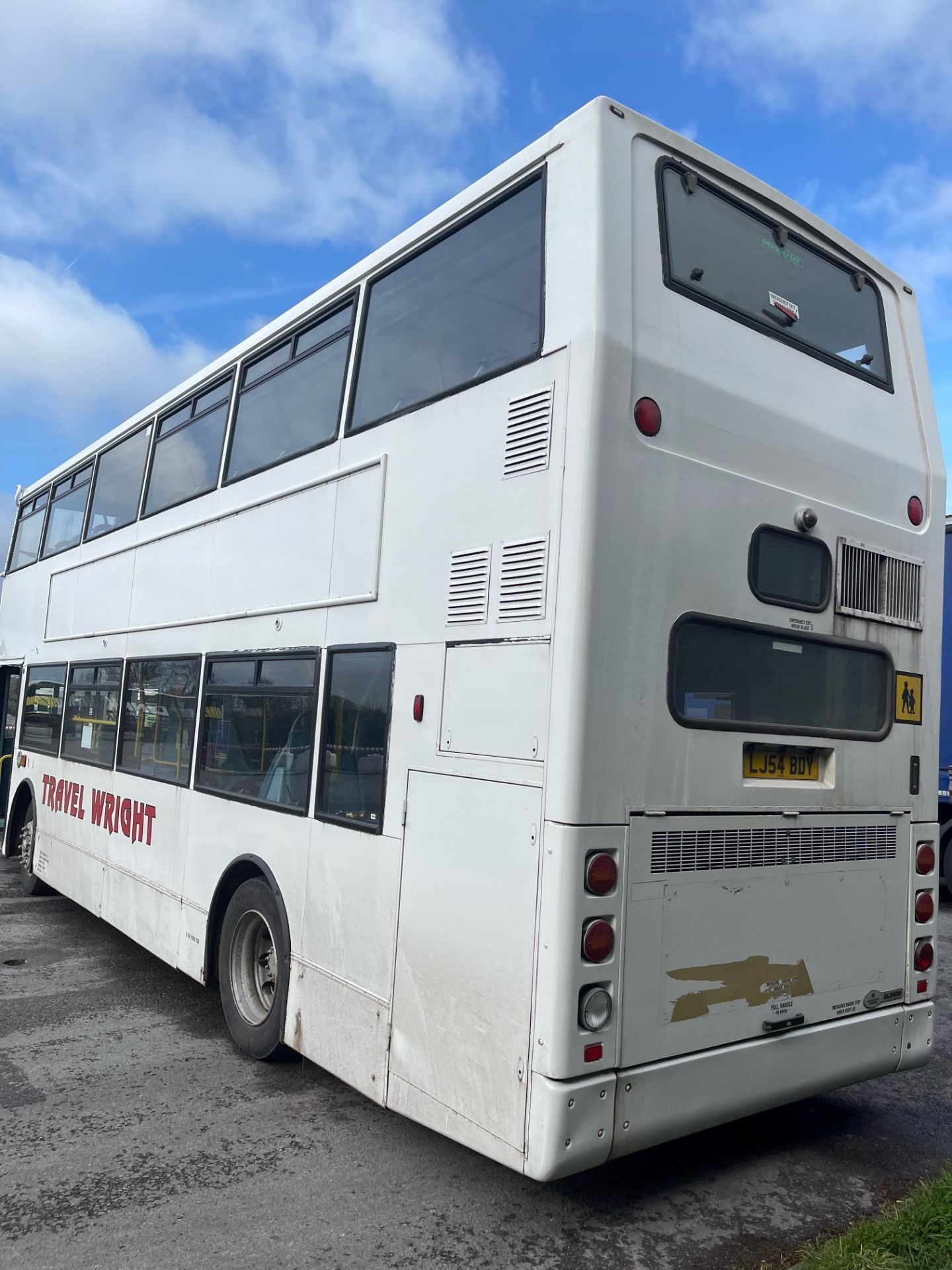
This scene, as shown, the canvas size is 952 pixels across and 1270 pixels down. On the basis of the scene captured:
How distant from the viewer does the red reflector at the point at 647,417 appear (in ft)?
12.5

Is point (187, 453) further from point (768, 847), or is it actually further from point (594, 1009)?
point (594, 1009)

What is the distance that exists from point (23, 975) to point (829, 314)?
6758 millimetres

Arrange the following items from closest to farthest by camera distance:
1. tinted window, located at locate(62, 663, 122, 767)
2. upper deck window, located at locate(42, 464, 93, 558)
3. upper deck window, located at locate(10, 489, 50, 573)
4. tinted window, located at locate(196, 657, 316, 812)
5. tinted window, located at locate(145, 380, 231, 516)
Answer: tinted window, located at locate(196, 657, 316, 812) → tinted window, located at locate(145, 380, 231, 516) → tinted window, located at locate(62, 663, 122, 767) → upper deck window, located at locate(42, 464, 93, 558) → upper deck window, located at locate(10, 489, 50, 573)

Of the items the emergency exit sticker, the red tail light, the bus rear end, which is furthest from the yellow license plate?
the red tail light

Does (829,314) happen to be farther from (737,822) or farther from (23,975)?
(23,975)

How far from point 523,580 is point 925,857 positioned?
2548 millimetres

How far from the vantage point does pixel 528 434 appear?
3.90 m

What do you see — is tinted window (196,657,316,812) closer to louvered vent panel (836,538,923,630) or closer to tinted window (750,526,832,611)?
tinted window (750,526,832,611)

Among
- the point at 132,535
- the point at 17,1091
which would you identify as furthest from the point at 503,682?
the point at 132,535

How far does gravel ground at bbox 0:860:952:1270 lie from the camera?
12.0 feet

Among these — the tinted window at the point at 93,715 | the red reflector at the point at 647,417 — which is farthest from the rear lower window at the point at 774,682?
the tinted window at the point at 93,715

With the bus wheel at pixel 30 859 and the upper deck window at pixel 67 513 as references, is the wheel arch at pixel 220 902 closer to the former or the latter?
the bus wheel at pixel 30 859

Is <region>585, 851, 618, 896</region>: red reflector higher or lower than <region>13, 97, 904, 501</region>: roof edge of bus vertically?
lower

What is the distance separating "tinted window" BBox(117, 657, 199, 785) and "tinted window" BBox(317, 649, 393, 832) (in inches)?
73.5
